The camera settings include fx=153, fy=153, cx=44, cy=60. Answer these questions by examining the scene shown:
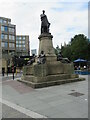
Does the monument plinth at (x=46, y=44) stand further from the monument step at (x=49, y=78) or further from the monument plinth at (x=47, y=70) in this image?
the monument step at (x=49, y=78)

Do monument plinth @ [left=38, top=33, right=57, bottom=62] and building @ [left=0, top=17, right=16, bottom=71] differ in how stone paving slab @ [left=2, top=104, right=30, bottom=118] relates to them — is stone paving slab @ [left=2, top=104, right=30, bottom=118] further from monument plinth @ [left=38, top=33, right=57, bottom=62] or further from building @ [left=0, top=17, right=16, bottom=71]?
building @ [left=0, top=17, right=16, bottom=71]

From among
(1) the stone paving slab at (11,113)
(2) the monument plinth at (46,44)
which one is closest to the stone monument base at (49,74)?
(2) the monument plinth at (46,44)

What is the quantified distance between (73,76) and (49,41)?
416 cm

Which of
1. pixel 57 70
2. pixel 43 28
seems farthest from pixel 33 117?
pixel 43 28

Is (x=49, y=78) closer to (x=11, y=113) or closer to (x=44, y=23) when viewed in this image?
(x=44, y=23)

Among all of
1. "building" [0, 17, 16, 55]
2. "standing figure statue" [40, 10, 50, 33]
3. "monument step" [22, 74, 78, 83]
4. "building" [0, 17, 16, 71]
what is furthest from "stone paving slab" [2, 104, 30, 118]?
"building" [0, 17, 16, 55]

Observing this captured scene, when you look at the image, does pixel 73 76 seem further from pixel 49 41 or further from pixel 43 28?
pixel 43 28

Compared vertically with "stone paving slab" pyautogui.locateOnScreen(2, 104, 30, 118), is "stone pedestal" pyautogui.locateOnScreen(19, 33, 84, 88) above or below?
above

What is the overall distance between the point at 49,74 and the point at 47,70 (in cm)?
59

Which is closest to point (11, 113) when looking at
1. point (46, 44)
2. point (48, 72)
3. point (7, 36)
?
point (48, 72)

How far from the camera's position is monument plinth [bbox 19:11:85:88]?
1213 centimetres

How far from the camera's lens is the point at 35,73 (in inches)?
484

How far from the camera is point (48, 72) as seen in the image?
1344 cm

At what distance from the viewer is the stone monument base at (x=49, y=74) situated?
1191cm
